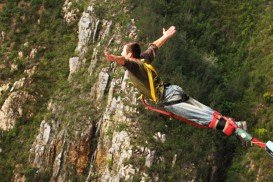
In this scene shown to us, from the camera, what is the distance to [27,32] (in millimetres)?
38938

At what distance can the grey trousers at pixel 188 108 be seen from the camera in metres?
9.75

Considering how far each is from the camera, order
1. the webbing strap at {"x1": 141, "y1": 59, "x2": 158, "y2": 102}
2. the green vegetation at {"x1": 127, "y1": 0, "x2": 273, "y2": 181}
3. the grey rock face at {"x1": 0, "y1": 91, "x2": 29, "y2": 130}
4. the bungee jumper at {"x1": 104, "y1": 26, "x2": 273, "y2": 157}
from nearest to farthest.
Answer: the bungee jumper at {"x1": 104, "y1": 26, "x2": 273, "y2": 157} → the webbing strap at {"x1": 141, "y1": 59, "x2": 158, "y2": 102} → the green vegetation at {"x1": 127, "y1": 0, "x2": 273, "y2": 181} → the grey rock face at {"x1": 0, "y1": 91, "x2": 29, "y2": 130}

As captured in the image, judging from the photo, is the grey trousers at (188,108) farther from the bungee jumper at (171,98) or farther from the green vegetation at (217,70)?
the green vegetation at (217,70)

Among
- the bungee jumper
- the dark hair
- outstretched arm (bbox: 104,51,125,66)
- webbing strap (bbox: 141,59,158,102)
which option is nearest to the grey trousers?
the bungee jumper

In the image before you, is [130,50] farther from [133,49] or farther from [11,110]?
[11,110]

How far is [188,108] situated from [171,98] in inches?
18.7

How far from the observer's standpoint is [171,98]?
10250 millimetres

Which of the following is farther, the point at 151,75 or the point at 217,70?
the point at 217,70

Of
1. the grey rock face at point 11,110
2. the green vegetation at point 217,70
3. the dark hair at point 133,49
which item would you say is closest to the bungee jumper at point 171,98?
the dark hair at point 133,49

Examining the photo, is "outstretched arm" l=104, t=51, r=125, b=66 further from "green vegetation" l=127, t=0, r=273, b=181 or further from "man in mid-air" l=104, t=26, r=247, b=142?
"green vegetation" l=127, t=0, r=273, b=181

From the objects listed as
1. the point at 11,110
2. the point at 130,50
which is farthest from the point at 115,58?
the point at 11,110

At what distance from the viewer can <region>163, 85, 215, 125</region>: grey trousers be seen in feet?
32.0

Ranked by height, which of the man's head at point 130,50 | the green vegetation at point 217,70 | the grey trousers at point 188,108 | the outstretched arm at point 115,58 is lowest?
the grey trousers at point 188,108

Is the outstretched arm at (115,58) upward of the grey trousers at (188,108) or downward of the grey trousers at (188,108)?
upward
